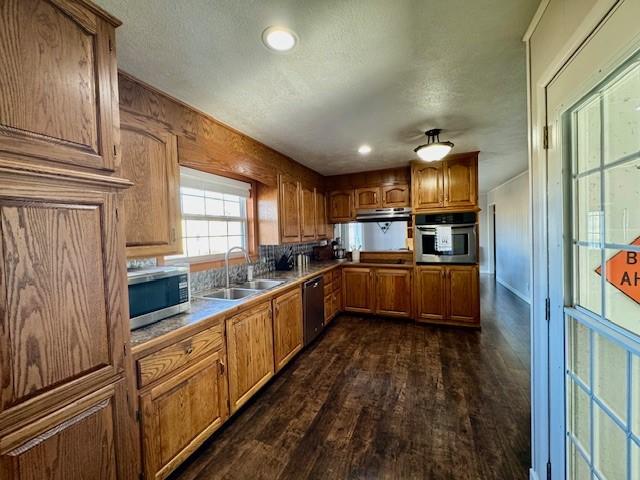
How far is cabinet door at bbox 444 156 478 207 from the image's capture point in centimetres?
350

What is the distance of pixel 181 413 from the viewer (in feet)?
4.95

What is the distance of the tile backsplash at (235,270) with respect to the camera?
195 cm

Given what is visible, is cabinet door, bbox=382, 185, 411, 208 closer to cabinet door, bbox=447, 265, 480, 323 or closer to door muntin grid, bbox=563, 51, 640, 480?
cabinet door, bbox=447, 265, 480, 323

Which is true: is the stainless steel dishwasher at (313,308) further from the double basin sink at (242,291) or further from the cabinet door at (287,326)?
the double basin sink at (242,291)

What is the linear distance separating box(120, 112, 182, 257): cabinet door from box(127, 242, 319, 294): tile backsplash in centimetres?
29

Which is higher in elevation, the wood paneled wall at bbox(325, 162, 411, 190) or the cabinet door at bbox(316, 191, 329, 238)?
the wood paneled wall at bbox(325, 162, 411, 190)

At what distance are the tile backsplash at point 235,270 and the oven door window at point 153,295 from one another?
14.7 inches

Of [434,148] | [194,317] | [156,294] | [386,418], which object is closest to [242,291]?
[194,317]

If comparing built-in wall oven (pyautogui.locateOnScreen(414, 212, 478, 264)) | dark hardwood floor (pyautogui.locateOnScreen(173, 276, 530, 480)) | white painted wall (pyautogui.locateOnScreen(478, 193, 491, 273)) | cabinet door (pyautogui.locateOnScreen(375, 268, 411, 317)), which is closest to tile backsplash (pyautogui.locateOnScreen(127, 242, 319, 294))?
dark hardwood floor (pyautogui.locateOnScreen(173, 276, 530, 480))

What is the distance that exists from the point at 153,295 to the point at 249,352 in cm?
89

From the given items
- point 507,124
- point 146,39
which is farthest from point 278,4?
point 507,124

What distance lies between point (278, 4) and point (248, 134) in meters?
1.57

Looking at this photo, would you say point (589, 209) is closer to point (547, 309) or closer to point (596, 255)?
point (596, 255)

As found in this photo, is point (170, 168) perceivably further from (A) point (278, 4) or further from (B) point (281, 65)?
(A) point (278, 4)
